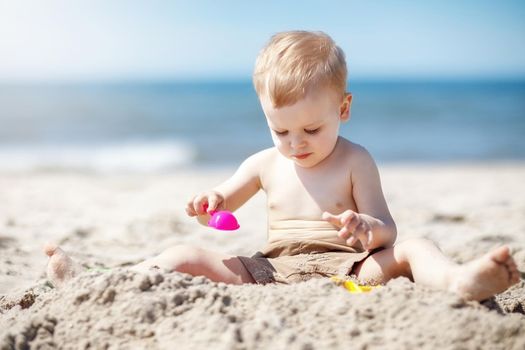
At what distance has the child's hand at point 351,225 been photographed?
203cm

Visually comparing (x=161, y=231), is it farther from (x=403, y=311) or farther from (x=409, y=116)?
(x=409, y=116)

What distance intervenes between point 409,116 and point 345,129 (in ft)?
14.1

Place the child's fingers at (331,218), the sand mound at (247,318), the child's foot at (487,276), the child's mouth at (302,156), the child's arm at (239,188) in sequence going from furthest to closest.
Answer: the child's arm at (239,188) → the child's mouth at (302,156) → the child's fingers at (331,218) → the child's foot at (487,276) → the sand mound at (247,318)

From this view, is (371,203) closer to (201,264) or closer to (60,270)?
(201,264)

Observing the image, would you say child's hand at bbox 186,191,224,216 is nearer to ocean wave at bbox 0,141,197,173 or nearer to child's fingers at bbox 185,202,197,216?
child's fingers at bbox 185,202,197,216

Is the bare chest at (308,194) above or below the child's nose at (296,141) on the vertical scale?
below

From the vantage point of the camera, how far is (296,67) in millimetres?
2307

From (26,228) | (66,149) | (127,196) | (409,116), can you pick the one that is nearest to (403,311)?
(26,228)

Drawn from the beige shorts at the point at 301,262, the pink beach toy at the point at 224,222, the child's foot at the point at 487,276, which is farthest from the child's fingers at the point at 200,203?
the child's foot at the point at 487,276

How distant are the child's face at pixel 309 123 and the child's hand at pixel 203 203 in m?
0.36

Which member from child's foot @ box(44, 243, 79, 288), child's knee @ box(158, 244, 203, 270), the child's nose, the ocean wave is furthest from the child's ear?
the ocean wave

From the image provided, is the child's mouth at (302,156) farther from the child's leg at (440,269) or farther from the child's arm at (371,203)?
the child's leg at (440,269)

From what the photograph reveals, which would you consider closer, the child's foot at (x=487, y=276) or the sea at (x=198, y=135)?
the child's foot at (x=487, y=276)

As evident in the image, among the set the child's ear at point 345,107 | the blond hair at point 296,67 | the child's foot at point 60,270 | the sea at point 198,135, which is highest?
the blond hair at point 296,67
